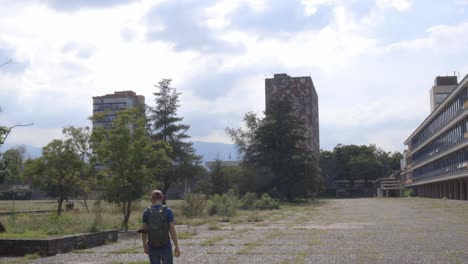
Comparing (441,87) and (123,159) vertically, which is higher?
(441,87)

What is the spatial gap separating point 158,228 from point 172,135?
5087 centimetres

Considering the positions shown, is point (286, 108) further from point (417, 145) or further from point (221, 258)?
point (221, 258)

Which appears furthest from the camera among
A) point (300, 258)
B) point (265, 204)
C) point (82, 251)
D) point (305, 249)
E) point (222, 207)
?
point (265, 204)

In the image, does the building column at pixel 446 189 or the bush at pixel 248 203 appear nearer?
the bush at pixel 248 203

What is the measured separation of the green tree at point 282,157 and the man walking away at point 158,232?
64.1 meters

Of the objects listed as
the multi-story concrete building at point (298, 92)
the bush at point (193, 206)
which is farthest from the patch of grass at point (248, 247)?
the multi-story concrete building at point (298, 92)

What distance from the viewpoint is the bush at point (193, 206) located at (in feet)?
103

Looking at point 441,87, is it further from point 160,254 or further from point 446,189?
point 160,254

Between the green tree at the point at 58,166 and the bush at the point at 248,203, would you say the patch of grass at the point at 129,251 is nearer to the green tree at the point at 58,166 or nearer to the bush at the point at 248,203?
the green tree at the point at 58,166

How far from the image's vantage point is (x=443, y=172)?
7269 centimetres

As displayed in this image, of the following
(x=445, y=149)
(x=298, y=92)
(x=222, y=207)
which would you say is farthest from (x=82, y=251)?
(x=298, y=92)

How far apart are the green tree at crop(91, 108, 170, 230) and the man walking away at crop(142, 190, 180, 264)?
47.7 ft

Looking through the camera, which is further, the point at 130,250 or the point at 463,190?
the point at 463,190

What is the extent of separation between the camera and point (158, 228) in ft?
26.6
